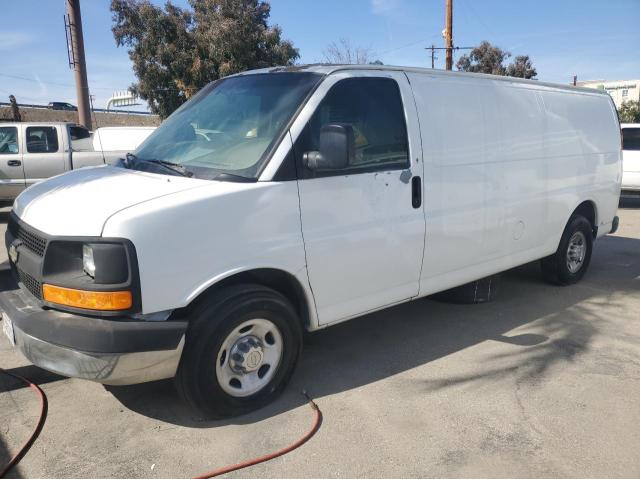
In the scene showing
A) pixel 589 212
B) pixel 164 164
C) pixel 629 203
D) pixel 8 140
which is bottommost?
pixel 629 203

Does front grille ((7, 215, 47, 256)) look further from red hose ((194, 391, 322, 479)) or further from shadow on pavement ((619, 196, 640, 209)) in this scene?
shadow on pavement ((619, 196, 640, 209))

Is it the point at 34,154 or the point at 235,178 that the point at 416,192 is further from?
the point at 34,154

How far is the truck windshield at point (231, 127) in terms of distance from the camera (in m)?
3.28

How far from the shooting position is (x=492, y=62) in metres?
33.9

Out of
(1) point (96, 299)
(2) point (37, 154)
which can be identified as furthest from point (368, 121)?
(2) point (37, 154)

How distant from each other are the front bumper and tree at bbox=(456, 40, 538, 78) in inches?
1323

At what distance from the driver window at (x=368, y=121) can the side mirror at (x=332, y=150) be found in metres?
0.08

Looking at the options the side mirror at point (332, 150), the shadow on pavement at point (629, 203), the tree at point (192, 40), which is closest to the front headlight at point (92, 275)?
the side mirror at point (332, 150)

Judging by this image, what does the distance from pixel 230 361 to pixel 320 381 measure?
32.7 inches

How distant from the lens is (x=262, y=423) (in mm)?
3229

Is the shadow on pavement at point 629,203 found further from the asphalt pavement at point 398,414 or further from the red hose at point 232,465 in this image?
A: the red hose at point 232,465

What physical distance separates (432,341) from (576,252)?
265 cm

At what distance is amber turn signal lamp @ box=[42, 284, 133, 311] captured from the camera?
2.71 m

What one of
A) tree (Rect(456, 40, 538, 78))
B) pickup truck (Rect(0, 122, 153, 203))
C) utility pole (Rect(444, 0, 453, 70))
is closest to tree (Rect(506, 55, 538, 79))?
tree (Rect(456, 40, 538, 78))
